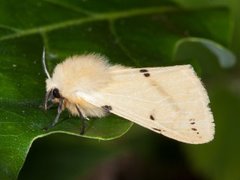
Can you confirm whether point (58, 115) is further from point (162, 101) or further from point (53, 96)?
point (162, 101)

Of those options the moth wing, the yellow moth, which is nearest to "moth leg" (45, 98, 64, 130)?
the yellow moth

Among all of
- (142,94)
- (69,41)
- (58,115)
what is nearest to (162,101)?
(142,94)

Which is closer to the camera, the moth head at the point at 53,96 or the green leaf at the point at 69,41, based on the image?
the green leaf at the point at 69,41

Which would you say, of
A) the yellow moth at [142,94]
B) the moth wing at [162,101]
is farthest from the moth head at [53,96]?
the moth wing at [162,101]

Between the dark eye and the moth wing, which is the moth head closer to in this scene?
the dark eye

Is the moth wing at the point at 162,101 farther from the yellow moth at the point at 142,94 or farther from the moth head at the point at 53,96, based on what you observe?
the moth head at the point at 53,96

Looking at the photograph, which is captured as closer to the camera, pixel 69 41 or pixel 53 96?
pixel 53 96
